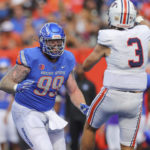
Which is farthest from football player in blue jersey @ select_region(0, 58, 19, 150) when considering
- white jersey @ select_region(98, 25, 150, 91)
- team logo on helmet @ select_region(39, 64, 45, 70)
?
white jersey @ select_region(98, 25, 150, 91)

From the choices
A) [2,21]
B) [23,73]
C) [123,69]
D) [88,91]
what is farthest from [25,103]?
[2,21]

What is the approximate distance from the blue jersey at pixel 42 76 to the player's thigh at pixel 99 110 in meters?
0.48

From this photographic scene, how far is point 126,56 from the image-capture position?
4.98 metres

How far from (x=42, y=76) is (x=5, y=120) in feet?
11.7

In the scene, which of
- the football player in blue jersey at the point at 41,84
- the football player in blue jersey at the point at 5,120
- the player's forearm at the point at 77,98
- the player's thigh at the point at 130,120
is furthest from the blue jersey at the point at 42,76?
the football player in blue jersey at the point at 5,120

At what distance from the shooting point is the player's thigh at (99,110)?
5133 mm

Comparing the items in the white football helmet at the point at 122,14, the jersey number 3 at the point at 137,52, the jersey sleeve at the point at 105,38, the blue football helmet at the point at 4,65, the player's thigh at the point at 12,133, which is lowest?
the player's thigh at the point at 12,133

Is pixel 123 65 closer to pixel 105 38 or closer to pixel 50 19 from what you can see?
pixel 105 38

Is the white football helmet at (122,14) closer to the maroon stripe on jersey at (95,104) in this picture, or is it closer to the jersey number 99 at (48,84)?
the maroon stripe on jersey at (95,104)

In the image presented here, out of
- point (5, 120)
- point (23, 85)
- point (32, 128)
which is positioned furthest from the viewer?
point (5, 120)

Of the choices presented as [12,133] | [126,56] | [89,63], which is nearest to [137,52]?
[126,56]

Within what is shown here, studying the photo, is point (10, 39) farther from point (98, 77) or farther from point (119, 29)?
point (119, 29)

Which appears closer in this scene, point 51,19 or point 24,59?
point 24,59

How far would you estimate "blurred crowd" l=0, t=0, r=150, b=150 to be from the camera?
394 inches
